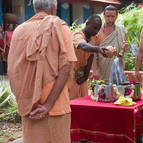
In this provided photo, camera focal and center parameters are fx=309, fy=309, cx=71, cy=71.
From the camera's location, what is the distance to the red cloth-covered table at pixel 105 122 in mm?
3180

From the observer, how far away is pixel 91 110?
11.1 ft

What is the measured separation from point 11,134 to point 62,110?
8.61 feet

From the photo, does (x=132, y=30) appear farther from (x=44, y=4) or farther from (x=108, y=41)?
(x=44, y=4)

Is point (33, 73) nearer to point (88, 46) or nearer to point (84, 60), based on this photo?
point (88, 46)

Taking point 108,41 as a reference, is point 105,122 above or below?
below

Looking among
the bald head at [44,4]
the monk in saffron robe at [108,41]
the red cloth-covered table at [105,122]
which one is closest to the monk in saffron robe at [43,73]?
the bald head at [44,4]

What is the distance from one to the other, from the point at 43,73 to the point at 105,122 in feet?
5.09

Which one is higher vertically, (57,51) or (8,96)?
(57,51)

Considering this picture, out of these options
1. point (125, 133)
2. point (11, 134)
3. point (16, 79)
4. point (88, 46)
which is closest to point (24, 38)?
point (16, 79)

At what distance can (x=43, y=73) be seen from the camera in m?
2.04

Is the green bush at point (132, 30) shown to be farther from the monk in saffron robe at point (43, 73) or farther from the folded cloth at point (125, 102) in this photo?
the monk in saffron robe at point (43, 73)

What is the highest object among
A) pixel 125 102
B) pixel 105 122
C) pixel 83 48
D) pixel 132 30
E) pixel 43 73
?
pixel 132 30

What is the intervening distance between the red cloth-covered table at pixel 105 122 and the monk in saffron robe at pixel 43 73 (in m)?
1.17

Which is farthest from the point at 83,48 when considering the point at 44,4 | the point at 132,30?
the point at 132,30
